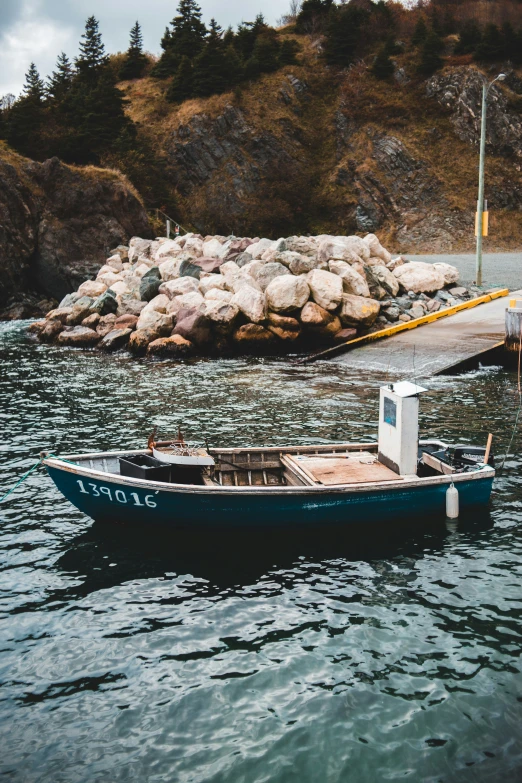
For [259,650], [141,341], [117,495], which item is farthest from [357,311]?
[259,650]

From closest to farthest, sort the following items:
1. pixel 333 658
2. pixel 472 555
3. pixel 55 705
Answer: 1. pixel 55 705
2. pixel 333 658
3. pixel 472 555

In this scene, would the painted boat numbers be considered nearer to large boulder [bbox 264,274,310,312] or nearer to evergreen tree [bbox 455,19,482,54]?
large boulder [bbox 264,274,310,312]

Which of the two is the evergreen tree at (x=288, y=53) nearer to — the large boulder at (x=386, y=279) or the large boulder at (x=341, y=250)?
the large boulder at (x=341, y=250)

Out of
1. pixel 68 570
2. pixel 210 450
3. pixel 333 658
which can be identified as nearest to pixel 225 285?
pixel 210 450

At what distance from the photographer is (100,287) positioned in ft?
120

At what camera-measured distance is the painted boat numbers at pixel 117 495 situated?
428 inches

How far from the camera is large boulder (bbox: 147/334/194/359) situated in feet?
90.0

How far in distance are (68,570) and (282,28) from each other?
86.1 meters

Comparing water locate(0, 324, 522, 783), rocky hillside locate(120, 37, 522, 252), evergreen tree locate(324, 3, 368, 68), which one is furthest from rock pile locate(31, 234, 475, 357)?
evergreen tree locate(324, 3, 368, 68)

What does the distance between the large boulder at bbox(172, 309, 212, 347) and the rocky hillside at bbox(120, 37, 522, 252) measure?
33.0 meters

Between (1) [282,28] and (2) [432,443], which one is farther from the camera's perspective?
(1) [282,28]

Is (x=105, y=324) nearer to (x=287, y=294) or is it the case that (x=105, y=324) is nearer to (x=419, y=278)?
(x=287, y=294)

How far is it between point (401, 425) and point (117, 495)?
4.78 meters

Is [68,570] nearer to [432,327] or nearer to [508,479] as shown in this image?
[508,479]
